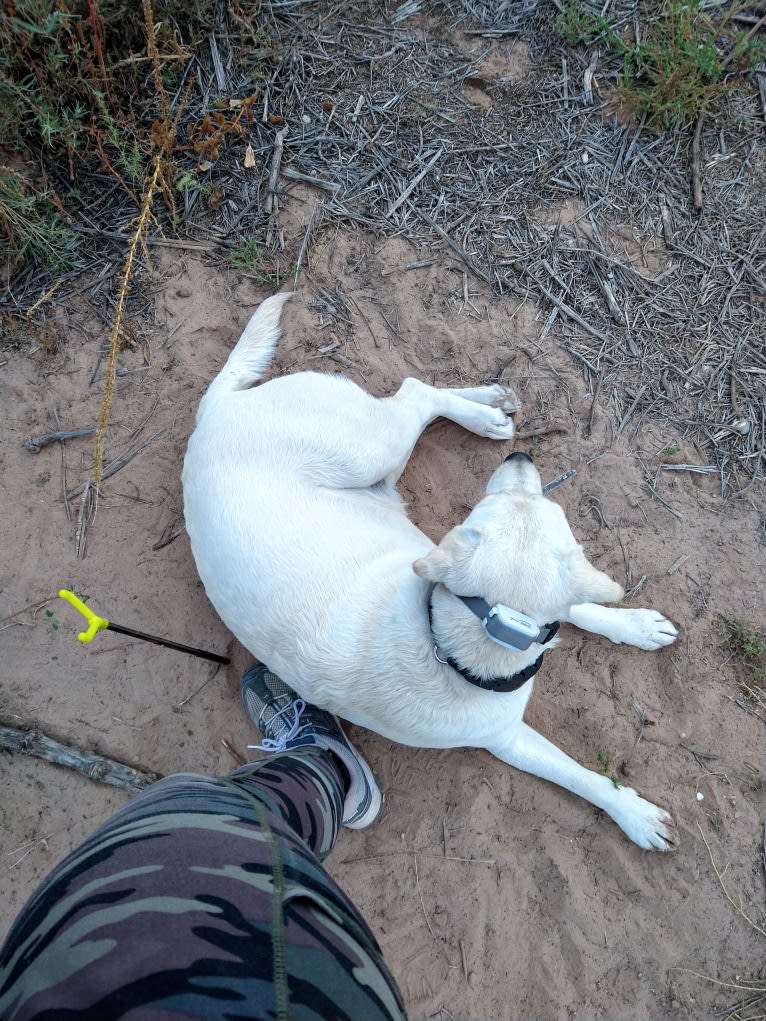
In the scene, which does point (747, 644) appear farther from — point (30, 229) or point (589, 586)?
point (30, 229)

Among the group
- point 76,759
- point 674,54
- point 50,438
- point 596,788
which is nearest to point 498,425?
point 596,788

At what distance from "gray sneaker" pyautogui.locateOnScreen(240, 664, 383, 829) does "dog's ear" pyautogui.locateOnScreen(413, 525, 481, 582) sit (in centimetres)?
106

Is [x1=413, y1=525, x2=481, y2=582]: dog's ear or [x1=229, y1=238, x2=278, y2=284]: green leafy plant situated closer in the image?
[x1=413, y1=525, x2=481, y2=582]: dog's ear

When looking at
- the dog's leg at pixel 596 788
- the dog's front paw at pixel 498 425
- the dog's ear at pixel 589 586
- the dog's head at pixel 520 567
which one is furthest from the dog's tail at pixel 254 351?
the dog's leg at pixel 596 788

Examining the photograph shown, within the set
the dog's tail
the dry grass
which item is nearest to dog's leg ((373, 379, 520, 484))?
the dry grass

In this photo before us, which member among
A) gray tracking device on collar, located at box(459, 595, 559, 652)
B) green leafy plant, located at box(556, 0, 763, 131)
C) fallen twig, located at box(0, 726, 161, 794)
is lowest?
fallen twig, located at box(0, 726, 161, 794)

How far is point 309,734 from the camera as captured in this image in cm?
264

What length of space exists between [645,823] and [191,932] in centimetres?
209

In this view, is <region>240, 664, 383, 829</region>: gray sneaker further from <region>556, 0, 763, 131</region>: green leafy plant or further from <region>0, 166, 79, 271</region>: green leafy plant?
<region>556, 0, 763, 131</region>: green leafy plant

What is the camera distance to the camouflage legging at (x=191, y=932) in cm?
108

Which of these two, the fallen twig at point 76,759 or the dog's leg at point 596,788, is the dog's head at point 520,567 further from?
the fallen twig at point 76,759

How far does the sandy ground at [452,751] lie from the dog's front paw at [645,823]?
0.28 feet

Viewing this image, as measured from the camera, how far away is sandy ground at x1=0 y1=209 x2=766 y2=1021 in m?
2.57

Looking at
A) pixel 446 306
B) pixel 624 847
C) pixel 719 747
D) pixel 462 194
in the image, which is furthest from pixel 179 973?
pixel 462 194
